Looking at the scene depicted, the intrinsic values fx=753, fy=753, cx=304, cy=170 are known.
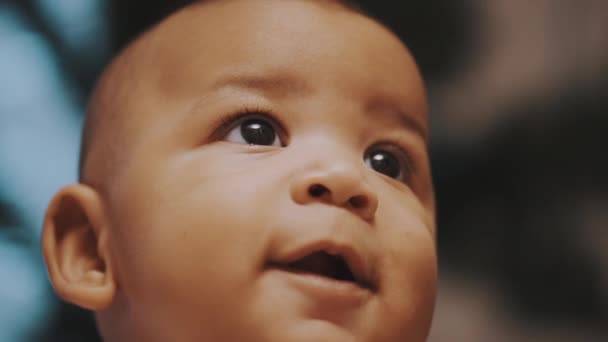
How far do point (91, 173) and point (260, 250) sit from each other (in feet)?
0.83

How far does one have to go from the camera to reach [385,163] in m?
0.78

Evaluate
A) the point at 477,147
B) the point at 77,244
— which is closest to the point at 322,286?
the point at 77,244

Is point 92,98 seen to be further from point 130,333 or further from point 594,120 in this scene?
point 594,120

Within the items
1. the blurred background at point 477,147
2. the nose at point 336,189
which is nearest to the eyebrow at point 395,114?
the nose at point 336,189

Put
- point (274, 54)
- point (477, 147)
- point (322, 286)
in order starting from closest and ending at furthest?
point (322, 286) → point (274, 54) → point (477, 147)

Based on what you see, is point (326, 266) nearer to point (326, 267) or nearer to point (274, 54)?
point (326, 267)

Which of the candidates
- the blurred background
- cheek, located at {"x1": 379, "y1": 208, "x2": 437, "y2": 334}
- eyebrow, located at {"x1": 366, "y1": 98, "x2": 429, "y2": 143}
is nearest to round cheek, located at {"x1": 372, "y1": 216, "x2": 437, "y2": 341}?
cheek, located at {"x1": 379, "y1": 208, "x2": 437, "y2": 334}

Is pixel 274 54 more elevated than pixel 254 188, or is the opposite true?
pixel 274 54

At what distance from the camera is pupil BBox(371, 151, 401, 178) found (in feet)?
2.53

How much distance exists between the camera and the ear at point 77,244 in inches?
28.6

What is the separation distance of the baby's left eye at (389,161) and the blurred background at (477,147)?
0.39 metres

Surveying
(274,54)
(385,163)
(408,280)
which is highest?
(274,54)

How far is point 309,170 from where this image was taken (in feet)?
2.12

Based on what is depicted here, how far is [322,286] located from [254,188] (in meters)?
0.10
